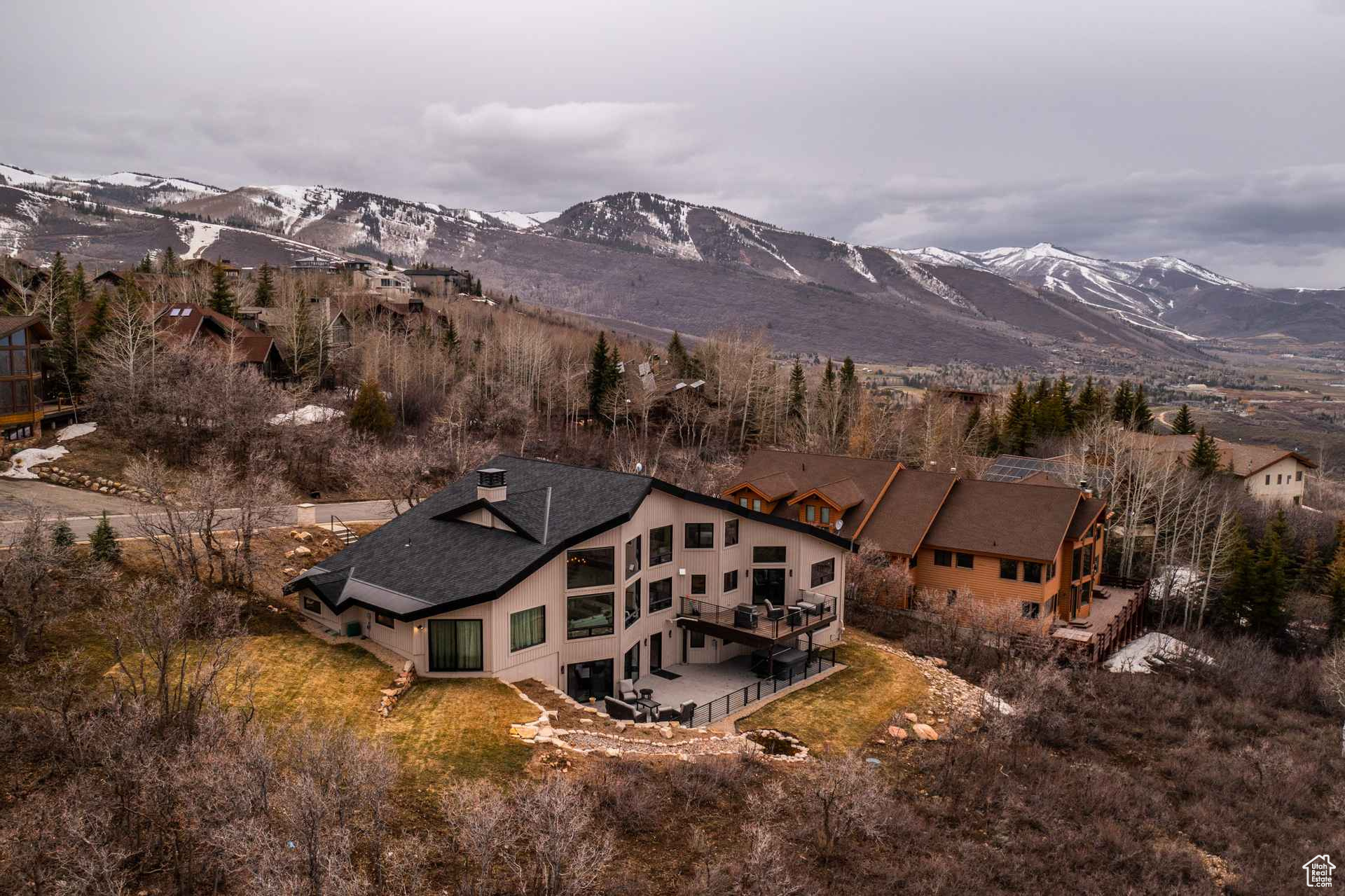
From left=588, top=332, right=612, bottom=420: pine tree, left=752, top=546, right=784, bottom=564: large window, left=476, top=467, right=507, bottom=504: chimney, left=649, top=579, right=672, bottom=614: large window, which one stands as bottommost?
left=649, top=579, right=672, bottom=614: large window

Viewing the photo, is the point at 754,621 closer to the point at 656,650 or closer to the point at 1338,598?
the point at 656,650

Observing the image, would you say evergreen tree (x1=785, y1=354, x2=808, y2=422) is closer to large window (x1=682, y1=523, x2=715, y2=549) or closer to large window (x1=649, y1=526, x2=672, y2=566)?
large window (x1=682, y1=523, x2=715, y2=549)

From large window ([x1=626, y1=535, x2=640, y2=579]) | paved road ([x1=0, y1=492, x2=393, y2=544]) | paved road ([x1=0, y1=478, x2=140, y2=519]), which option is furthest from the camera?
paved road ([x1=0, y1=478, x2=140, y2=519])

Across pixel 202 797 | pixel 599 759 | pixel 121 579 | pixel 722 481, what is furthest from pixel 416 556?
pixel 722 481

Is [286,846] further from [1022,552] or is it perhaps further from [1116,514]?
[1116,514]

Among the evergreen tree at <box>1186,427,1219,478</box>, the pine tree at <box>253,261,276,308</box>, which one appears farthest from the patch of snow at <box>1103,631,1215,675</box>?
the pine tree at <box>253,261,276,308</box>

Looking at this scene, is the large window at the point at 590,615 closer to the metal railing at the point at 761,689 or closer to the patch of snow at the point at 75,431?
the metal railing at the point at 761,689
